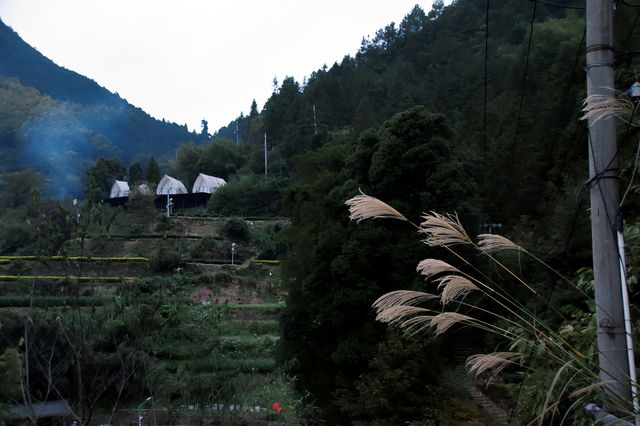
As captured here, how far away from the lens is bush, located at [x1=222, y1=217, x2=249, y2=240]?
33438mm

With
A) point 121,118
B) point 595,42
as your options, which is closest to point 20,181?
point 595,42

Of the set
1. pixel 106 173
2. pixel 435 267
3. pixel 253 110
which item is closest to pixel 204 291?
pixel 435 267

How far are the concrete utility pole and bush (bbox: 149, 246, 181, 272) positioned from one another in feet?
82.8

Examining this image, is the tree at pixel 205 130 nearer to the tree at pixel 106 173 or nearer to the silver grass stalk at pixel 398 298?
the tree at pixel 106 173

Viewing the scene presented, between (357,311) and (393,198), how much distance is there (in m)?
2.45

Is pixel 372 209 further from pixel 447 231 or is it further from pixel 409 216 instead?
pixel 409 216

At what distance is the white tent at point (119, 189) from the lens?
46.9 metres

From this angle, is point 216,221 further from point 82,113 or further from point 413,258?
point 82,113

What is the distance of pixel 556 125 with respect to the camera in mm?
17719

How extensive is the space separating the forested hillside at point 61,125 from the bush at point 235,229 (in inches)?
1337

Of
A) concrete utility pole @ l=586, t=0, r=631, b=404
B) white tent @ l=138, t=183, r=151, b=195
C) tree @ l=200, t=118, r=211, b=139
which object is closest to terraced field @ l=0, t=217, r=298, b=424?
white tent @ l=138, t=183, r=151, b=195

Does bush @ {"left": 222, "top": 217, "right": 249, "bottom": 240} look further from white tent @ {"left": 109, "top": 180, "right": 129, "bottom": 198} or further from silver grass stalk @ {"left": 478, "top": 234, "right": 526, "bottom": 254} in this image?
silver grass stalk @ {"left": 478, "top": 234, "right": 526, "bottom": 254}

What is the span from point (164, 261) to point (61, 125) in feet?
212

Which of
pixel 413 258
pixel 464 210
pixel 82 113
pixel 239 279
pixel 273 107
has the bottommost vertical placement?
pixel 239 279
